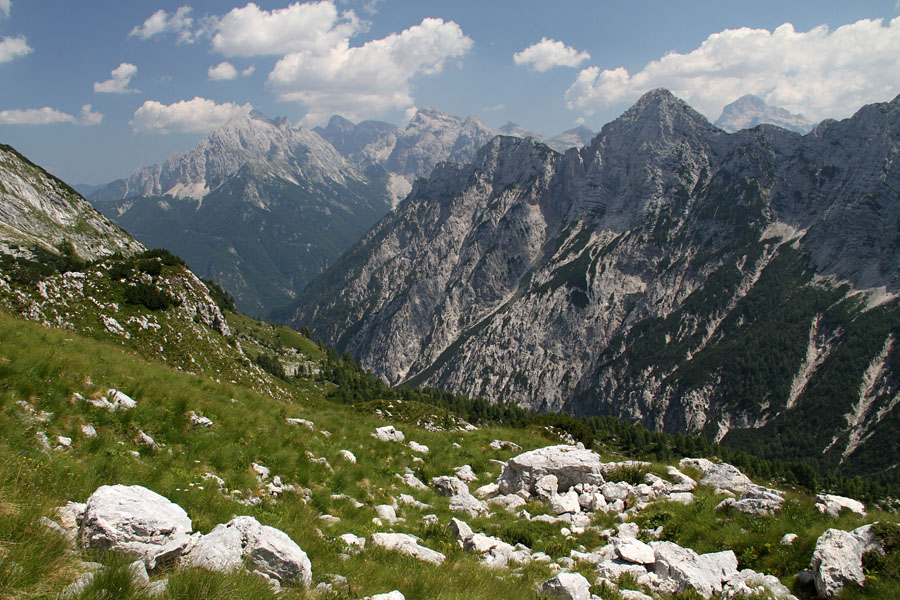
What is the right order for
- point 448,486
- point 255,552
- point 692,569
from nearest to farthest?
point 255,552, point 692,569, point 448,486

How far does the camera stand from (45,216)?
137 m

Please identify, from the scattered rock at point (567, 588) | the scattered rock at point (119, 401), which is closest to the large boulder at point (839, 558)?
the scattered rock at point (567, 588)

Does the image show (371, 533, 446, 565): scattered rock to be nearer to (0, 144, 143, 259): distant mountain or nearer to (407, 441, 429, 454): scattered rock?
(407, 441, 429, 454): scattered rock

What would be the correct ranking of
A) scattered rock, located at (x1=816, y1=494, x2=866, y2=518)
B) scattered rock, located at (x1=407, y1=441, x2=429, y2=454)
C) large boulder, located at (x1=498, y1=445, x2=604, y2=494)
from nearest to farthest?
scattered rock, located at (x1=816, y1=494, x2=866, y2=518) → large boulder, located at (x1=498, y1=445, x2=604, y2=494) → scattered rock, located at (x1=407, y1=441, x2=429, y2=454)

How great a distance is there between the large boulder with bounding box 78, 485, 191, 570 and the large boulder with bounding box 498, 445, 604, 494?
16588mm

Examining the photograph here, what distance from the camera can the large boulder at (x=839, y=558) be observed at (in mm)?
11758

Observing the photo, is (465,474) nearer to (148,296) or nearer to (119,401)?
(119,401)

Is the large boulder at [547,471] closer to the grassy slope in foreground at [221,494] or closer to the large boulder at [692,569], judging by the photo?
the grassy slope in foreground at [221,494]

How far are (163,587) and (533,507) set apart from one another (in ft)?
52.6

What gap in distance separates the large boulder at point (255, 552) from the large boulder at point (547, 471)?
15224mm

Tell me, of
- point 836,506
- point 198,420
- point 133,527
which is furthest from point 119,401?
point 836,506

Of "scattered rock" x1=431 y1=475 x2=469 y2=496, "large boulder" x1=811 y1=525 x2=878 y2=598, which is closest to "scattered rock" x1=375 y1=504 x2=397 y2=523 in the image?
"scattered rock" x1=431 y1=475 x2=469 y2=496

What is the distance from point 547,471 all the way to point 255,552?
55.8 ft

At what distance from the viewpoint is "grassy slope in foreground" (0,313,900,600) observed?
6.58 metres
